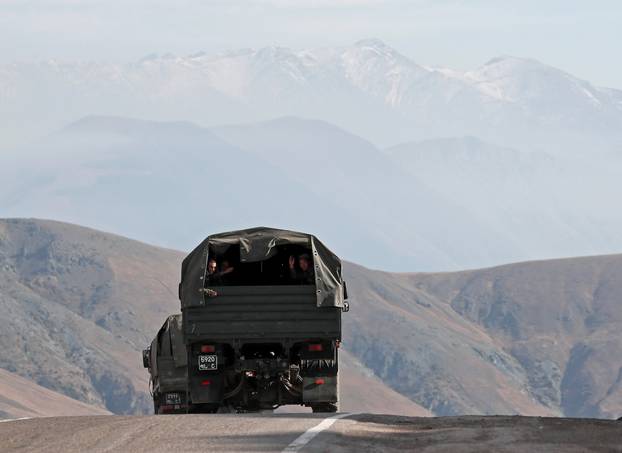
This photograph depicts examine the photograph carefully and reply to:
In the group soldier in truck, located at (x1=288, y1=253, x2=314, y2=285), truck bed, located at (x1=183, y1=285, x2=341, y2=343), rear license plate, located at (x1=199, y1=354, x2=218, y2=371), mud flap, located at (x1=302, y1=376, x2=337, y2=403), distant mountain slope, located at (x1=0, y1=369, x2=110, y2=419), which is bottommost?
distant mountain slope, located at (x1=0, y1=369, x2=110, y2=419)

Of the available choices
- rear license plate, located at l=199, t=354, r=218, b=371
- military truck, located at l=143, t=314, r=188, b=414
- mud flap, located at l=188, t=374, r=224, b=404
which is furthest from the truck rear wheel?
military truck, located at l=143, t=314, r=188, b=414

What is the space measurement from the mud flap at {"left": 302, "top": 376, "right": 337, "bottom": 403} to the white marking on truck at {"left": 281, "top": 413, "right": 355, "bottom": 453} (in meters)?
7.31

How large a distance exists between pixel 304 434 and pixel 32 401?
6024 inches

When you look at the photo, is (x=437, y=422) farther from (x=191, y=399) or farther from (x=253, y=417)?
(x=191, y=399)

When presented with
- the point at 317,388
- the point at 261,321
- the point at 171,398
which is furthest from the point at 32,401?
the point at 261,321

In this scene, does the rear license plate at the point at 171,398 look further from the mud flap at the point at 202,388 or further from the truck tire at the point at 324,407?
the truck tire at the point at 324,407

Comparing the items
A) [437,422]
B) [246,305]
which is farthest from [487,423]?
[246,305]

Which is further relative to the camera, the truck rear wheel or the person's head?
the truck rear wheel

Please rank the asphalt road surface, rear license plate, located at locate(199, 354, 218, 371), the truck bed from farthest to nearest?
1. rear license plate, located at locate(199, 354, 218, 371)
2. the truck bed
3. the asphalt road surface

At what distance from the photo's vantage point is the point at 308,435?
17.4 metres

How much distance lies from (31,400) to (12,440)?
152396mm

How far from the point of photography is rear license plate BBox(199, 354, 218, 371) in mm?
27719

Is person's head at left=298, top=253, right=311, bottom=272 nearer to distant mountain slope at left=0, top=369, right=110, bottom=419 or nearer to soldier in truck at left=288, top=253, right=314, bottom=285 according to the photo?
soldier in truck at left=288, top=253, right=314, bottom=285

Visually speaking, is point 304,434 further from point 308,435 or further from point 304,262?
point 304,262
